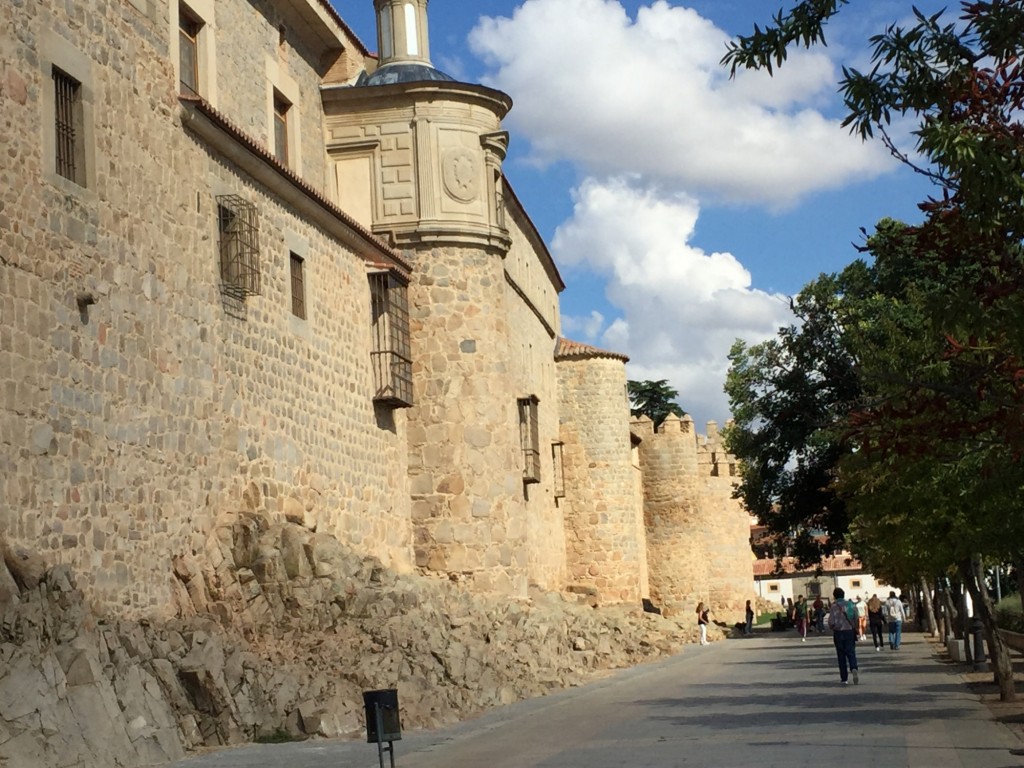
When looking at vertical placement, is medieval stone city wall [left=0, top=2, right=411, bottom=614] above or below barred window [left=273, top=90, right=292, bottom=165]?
below

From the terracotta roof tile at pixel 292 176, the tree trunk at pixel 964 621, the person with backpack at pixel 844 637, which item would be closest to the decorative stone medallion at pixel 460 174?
the terracotta roof tile at pixel 292 176

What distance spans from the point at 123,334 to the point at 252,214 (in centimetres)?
438

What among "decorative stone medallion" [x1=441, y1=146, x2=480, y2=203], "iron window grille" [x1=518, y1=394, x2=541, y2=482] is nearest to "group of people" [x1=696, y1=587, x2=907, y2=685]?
"iron window grille" [x1=518, y1=394, x2=541, y2=482]

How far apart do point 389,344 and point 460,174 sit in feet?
12.0

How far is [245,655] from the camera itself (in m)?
16.5

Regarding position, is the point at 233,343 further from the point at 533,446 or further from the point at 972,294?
the point at 533,446

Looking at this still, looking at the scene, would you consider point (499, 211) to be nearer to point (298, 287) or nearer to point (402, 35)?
point (402, 35)

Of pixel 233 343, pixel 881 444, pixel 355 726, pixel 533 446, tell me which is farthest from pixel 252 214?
pixel 533 446

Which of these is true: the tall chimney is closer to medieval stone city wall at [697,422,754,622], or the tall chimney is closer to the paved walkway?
the paved walkway

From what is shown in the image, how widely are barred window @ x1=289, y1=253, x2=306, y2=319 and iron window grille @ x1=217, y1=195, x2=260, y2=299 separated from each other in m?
2.25

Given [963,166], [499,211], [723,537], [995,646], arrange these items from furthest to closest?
[723,537], [499,211], [995,646], [963,166]

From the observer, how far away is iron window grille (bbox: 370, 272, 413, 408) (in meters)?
25.7

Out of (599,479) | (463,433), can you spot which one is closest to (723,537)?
(599,479)

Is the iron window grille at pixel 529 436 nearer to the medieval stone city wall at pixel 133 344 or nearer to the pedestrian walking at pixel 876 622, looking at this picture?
the pedestrian walking at pixel 876 622
